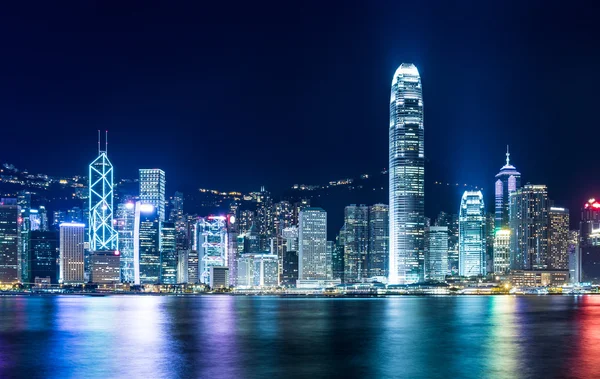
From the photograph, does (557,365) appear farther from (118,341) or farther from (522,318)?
(522,318)

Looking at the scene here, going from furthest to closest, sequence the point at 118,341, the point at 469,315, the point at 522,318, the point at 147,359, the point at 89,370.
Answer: the point at 469,315
the point at 522,318
the point at 118,341
the point at 147,359
the point at 89,370

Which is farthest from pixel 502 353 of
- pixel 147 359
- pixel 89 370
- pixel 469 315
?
pixel 469 315

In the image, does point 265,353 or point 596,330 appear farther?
point 596,330

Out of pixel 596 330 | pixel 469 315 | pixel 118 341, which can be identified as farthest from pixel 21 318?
pixel 596 330

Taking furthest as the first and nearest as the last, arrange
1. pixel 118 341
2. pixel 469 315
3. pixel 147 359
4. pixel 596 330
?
pixel 469 315
pixel 596 330
pixel 118 341
pixel 147 359

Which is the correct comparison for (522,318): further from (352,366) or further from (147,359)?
(147,359)

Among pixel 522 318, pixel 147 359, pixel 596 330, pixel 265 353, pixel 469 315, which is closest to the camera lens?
pixel 147 359
